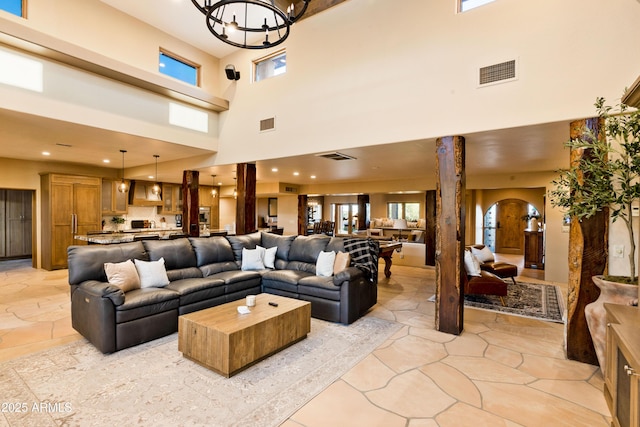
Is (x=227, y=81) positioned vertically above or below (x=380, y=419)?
above

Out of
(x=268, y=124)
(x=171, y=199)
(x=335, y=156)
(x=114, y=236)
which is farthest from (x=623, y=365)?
(x=171, y=199)

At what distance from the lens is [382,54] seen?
4273 millimetres

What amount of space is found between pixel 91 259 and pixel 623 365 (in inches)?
193

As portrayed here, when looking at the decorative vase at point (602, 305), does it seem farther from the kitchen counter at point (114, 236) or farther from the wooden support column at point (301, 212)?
the wooden support column at point (301, 212)

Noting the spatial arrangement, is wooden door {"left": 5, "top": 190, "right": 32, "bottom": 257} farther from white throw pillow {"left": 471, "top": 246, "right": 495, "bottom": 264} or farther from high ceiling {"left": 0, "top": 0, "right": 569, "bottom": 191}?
white throw pillow {"left": 471, "top": 246, "right": 495, "bottom": 264}

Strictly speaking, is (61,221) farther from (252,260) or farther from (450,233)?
(450,233)

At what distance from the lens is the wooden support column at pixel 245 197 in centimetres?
629

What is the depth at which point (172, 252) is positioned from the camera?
4.45 m

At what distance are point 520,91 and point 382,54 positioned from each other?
1856mm

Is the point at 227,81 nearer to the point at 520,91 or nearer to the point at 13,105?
the point at 13,105

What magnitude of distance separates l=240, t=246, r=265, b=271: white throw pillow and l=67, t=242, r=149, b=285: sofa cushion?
165cm

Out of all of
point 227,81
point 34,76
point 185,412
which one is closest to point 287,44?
point 227,81

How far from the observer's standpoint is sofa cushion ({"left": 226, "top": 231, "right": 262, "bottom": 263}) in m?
5.29

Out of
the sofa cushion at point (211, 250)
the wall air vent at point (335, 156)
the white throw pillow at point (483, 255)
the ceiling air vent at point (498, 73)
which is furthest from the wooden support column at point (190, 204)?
the ceiling air vent at point (498, 73)
